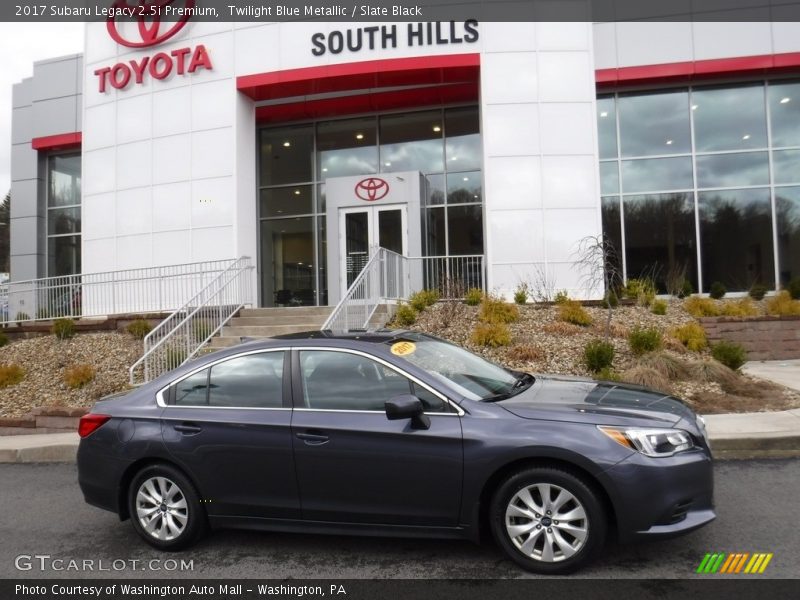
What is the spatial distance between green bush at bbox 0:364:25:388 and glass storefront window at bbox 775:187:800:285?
17513mm

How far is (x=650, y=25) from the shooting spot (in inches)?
632

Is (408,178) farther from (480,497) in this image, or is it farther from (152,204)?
(480,497)

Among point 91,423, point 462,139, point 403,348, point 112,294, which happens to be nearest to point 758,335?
point 462,139

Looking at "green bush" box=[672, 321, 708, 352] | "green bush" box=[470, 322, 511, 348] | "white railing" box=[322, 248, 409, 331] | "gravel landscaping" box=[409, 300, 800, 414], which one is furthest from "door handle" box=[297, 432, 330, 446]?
"green bush" box=[672, 321, 708, 352]

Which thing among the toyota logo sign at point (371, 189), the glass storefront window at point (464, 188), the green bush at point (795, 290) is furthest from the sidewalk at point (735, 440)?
the toyota logo sign at point (371, 189)

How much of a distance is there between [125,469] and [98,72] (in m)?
16.1

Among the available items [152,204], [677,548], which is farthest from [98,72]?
[677,548]

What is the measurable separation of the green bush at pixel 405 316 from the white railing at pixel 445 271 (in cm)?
245

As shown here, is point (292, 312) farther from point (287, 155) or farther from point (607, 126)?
point (607, 126)

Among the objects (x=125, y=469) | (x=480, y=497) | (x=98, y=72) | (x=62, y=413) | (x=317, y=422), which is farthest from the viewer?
(x=98, y=72)

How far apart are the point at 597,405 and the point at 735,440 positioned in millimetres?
3032

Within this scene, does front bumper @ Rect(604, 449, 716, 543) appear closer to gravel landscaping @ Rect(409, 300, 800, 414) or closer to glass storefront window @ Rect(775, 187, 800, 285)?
gravel landscaping @ Rect(409, 300, 800, 414)

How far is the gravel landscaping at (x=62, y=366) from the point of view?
1022 centimetres

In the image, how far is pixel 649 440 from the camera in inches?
147
